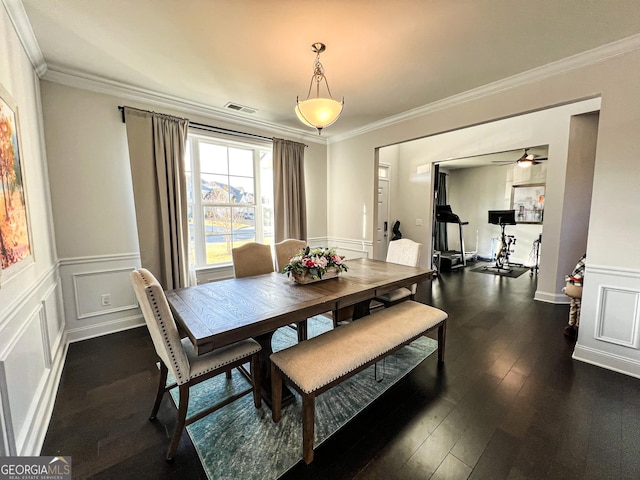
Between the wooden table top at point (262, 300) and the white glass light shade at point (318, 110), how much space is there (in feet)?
4.44

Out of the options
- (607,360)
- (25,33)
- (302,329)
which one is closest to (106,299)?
(302,329)

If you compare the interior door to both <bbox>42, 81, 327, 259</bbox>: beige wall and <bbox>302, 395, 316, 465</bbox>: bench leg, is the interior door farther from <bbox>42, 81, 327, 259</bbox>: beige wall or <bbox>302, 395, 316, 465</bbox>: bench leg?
<bbox>302, 395, 316, 465</bbox>: bench leg

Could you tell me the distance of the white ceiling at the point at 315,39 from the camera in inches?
67.6

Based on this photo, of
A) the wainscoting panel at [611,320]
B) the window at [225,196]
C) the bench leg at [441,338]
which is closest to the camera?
the wainscoting panel at [611,320]

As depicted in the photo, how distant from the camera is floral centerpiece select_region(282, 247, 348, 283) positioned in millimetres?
2178

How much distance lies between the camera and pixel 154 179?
2.96m

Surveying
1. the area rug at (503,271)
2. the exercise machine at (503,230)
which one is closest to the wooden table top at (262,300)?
the area rug at (503,271)

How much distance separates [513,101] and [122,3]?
3.39 meters

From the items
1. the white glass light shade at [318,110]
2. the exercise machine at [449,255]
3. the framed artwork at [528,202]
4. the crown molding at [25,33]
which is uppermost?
the crown molding at [25,33]

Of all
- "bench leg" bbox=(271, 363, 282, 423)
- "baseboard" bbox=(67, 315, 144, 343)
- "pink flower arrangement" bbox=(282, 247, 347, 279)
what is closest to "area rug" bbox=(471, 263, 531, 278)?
"pink flower arrangement" bbox=(282, 247, 347, 279)

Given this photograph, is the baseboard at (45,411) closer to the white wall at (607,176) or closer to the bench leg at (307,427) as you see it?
the bench leg at (307,427)

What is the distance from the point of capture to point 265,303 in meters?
1.78

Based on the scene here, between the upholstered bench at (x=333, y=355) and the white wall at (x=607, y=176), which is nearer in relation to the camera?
the upholstered bench at (x=333, y=355)

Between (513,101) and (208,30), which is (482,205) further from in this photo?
(208,30)
